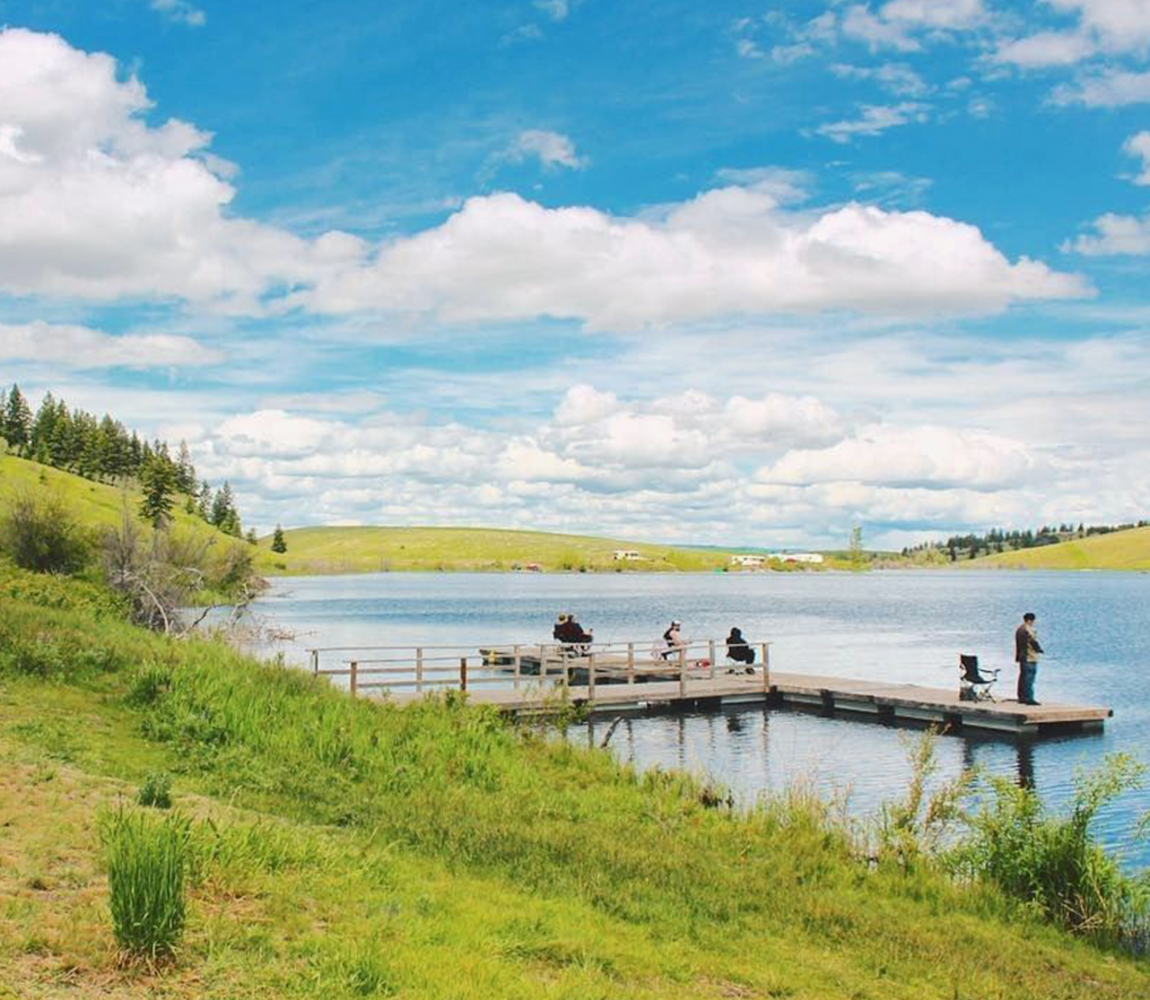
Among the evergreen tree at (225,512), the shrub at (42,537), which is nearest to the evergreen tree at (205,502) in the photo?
the evergreen tree at (225,512)

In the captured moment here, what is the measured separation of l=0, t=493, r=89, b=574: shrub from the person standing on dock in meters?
41.6

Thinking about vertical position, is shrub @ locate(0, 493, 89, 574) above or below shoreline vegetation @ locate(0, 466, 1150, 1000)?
above

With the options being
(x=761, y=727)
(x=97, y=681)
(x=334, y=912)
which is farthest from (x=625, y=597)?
(x=334, y=912)

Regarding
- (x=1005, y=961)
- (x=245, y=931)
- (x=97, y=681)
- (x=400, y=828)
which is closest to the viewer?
(x=245, y=931)

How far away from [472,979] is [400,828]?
430 centimetres

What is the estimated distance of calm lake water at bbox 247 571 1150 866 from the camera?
24.6 metres

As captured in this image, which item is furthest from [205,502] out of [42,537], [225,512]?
[42,537]

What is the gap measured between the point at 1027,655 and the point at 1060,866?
18.3 m

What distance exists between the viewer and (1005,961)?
9555 mm

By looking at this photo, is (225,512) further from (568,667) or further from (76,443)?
(568,667)

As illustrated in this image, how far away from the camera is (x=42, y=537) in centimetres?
5262

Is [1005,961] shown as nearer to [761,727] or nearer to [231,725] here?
[231,725]

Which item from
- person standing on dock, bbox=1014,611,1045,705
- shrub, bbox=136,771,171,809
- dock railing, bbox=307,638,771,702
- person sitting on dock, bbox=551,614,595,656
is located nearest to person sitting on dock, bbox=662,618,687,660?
dock railing, bbox=307,638,771,702

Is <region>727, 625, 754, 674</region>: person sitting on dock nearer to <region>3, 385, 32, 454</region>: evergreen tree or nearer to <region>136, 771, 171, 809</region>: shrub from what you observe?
<region>136, 771, 171, 809</region>: shrub
